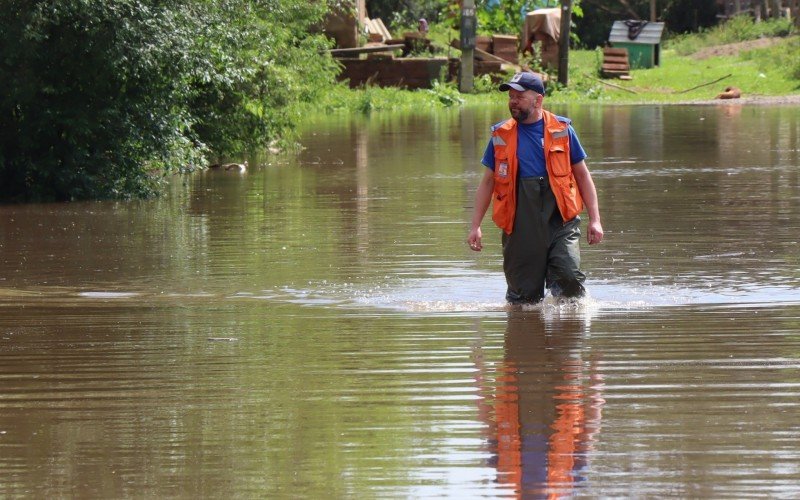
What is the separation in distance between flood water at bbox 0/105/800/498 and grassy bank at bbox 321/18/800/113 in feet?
73.5

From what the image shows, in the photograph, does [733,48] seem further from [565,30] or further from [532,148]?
[532,148]

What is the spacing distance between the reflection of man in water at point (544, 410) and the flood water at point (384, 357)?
17 millimetres

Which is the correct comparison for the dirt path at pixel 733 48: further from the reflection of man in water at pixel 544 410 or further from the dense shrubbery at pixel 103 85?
the reflection of man in water at pixel 544 410

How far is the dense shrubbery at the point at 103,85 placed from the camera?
15.5m

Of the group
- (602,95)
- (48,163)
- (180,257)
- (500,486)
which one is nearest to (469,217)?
(180,257)

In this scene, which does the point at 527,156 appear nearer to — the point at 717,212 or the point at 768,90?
the point at 717,212

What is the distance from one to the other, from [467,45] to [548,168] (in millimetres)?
34217

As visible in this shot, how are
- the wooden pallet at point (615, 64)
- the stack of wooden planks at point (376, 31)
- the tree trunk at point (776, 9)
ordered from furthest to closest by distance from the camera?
the tree trunk at point (776, 9), the stack of wooden planks at point (376, 31), the wooden pallet at point (615, 64)

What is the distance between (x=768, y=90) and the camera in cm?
4116

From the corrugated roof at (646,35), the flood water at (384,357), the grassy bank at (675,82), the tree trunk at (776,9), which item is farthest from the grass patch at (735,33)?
the flood water at (384,357)

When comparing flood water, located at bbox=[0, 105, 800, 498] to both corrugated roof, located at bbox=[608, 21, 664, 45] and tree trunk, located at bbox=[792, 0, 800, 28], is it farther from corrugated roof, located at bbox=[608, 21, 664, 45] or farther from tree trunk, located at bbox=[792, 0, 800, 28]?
tree trunk, located at bbox=[792, 0, 800, 28]

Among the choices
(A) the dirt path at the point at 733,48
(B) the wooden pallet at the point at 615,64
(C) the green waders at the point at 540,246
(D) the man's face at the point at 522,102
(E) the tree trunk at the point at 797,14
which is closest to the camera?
(D) the man's face at the point at 522,102

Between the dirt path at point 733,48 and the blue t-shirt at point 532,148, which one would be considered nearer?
the blue t-shirt at point 532,148

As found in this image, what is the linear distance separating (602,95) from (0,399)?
36426 mm
